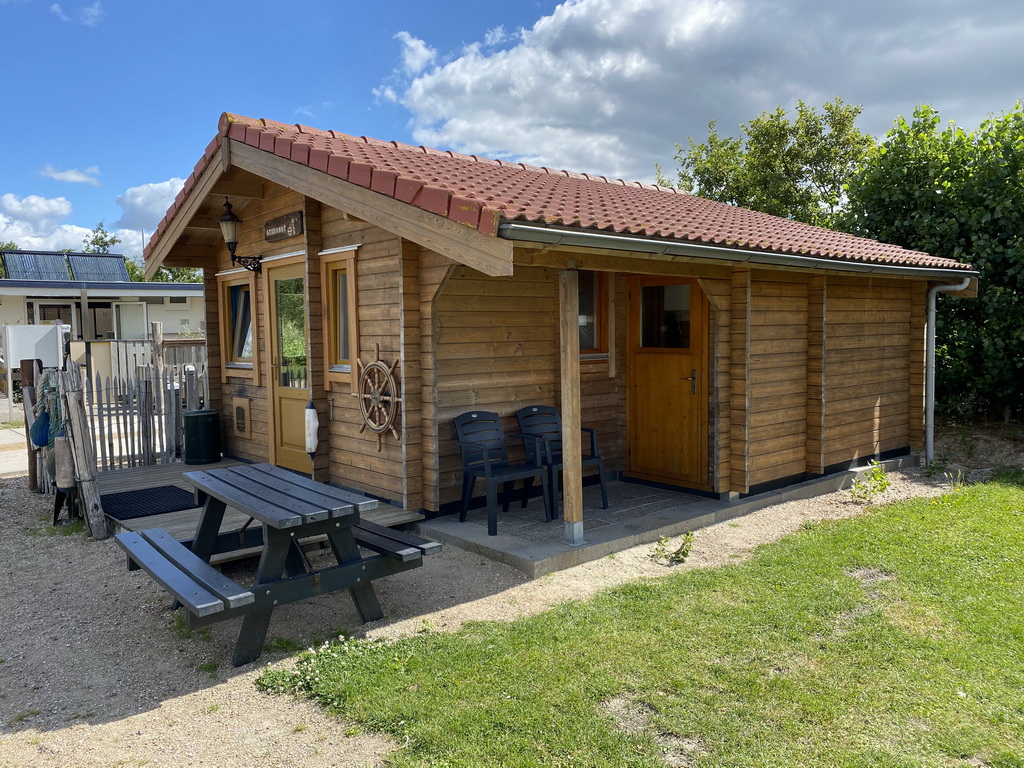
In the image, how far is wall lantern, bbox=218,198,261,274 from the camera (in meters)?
7.50

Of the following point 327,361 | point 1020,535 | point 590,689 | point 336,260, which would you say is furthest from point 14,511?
point 1020,535

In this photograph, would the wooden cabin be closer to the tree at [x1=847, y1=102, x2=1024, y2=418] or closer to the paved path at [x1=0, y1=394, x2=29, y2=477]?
the tree at [x1=847, y1=102, x2=1024, y2=418]

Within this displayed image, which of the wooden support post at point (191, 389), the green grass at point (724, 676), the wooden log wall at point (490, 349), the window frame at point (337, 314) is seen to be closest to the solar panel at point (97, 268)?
the wooden support post at point (191, 389)

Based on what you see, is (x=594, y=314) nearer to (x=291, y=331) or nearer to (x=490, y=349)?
(x=490, y=349)

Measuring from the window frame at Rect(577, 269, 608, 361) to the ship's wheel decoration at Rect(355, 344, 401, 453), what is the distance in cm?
219

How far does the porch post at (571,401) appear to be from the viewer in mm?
5141

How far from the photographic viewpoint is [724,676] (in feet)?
11.4

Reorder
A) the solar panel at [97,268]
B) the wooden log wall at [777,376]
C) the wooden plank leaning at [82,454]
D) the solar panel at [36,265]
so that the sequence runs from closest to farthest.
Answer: the wooden plank leaning at [82,454], the wooden log wall at [777,376], the solar panel at [36,265], the solar panel at [97,268]

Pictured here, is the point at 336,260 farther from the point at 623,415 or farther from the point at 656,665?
the point at 656,665

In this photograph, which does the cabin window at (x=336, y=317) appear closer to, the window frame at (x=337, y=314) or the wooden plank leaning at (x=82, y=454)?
the window frame at (x=337, y=314)

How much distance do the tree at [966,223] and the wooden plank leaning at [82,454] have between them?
1081cm

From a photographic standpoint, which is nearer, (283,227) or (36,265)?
(283,227)

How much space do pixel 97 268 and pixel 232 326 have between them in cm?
1950

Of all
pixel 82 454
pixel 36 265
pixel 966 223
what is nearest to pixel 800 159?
pixel 966 223
